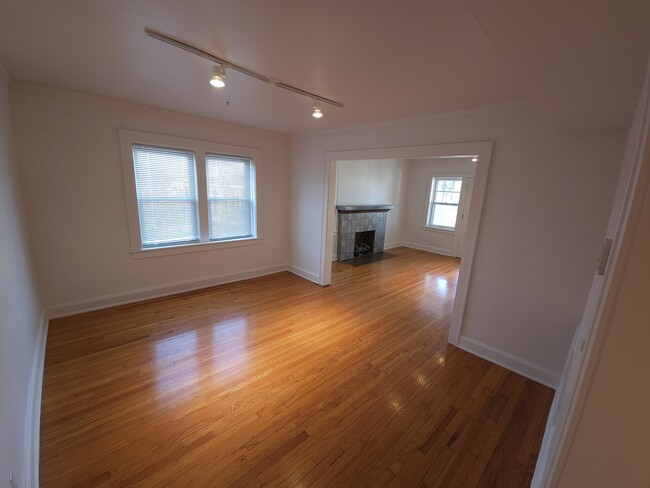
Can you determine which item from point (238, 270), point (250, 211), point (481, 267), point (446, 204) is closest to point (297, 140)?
point (250, 211)

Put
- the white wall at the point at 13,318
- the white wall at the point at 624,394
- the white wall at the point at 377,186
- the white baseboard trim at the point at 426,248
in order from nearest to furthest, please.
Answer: the white wall at the point at 624,394 < the white wall at the point at 13,318 < the white wall at the point at 377,186 < the white baseboard trim at the point at 426,248

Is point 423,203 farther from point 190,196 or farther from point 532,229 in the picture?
point 190,196

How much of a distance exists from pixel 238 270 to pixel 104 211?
1894 millimetres

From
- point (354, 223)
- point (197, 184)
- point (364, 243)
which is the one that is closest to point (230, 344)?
point (197, 184)

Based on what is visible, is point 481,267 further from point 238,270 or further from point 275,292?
point 238,270

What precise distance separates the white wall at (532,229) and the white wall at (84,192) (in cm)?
334

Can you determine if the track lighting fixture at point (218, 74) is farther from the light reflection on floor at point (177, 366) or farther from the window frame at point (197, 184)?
the light reflection on floor at point (177, 366)

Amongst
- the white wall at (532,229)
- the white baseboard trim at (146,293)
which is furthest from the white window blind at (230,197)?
the white wall at (532,229)

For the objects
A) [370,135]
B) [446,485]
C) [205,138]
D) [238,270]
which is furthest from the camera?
[238,270]

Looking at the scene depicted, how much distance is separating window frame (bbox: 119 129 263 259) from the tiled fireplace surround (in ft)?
6.32

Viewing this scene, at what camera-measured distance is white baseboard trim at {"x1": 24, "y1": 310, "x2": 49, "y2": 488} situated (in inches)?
54.5

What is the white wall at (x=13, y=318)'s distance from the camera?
4.05 ft

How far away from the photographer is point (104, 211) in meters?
3.03

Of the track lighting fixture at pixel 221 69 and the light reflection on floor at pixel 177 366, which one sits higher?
the track lighting fixture at pixel 221 69
